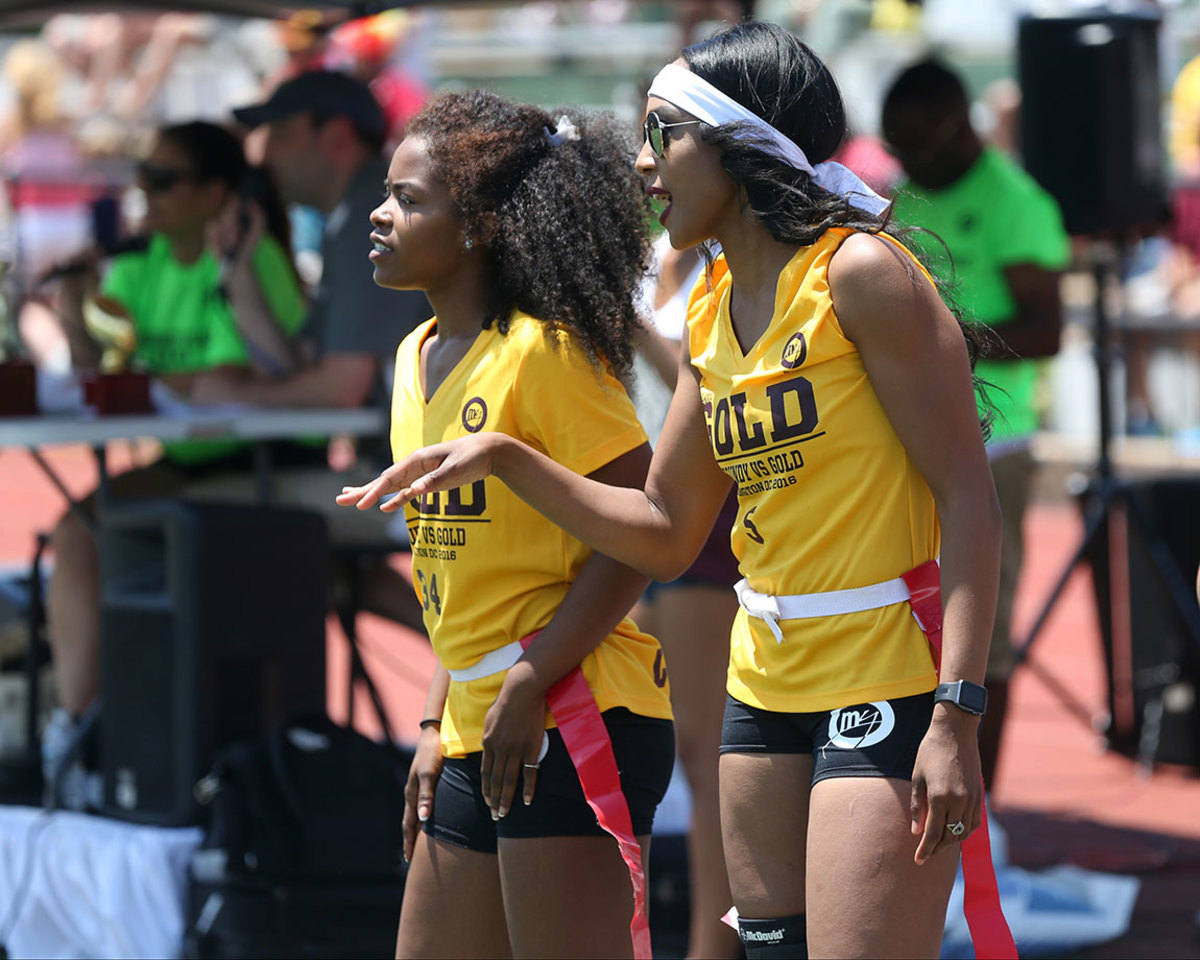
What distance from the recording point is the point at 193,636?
4.42m

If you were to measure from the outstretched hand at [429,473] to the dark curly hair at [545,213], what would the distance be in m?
0.36

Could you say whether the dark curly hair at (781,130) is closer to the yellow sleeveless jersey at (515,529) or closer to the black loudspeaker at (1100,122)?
the yellow sleeveless jersey at (515,529)

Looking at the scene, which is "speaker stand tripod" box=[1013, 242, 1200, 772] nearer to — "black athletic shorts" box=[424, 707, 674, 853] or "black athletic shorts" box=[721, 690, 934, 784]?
"black athletic shorts" box=[424, 707, 674, 853]

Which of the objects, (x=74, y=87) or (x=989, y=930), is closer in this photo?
(x=989, y=930)

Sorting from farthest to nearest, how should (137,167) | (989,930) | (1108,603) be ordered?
(1108,603), (137,167), (989,930)

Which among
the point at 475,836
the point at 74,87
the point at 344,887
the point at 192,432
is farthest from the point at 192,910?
the point at 74,87

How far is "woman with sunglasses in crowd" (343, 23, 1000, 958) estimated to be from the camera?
220 centimetres

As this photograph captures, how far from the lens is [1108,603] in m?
6.24

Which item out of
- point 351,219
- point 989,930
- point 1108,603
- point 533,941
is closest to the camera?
point 989,930

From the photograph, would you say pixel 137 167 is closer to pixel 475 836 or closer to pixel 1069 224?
pixel 1069 224

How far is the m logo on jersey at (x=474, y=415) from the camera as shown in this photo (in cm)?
263

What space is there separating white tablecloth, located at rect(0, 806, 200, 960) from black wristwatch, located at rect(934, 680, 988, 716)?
260 cm

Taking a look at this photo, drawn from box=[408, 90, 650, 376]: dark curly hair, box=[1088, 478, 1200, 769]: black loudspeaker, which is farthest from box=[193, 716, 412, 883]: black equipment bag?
box=[1088, 478, 1200, 769]: black loudspeaker

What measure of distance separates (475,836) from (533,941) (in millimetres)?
191
